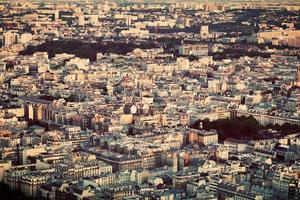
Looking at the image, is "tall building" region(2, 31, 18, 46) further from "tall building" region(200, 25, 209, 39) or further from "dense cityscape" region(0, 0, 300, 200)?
"tall building" region(200, 25, 209, 39)

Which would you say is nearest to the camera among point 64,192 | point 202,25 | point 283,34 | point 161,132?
point 64,192

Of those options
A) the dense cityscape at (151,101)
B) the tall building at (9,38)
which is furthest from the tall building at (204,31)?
the tall building at (9,38)

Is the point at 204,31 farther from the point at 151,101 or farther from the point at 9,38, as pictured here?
the point at 151,101

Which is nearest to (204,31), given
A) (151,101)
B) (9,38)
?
(9,38)

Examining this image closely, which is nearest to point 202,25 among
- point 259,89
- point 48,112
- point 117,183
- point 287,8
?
point 287,8

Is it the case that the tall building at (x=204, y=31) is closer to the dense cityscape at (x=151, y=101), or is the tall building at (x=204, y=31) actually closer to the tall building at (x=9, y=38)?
the dense cityscape at (x=151, y=101)

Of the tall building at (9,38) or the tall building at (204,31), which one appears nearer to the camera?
the tall building at (9,38)

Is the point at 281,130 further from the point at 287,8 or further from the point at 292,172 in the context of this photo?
the point at 287,8

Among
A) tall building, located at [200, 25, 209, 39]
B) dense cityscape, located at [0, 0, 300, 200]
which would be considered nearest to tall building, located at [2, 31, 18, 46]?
dense cityscape, located at [0, 0, 300, 200]
